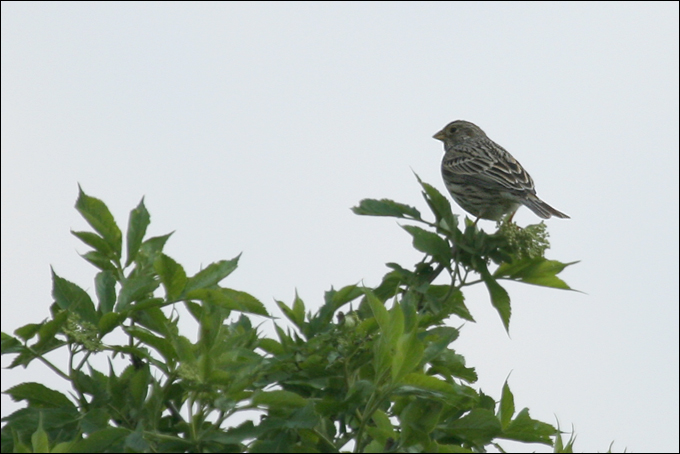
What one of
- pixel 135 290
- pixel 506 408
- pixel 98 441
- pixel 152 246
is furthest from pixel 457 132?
pixel 98 441

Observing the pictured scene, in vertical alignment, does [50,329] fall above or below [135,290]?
below

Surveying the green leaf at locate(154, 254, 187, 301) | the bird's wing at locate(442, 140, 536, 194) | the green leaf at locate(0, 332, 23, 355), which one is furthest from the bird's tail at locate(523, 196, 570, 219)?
the green leaf at locate(0, 332, 23, 355)

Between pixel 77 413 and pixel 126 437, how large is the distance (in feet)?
1.29

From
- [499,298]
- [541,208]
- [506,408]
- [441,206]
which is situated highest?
[541,208]

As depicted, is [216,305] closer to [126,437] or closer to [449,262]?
[126,437]

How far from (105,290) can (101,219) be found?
0.42 m

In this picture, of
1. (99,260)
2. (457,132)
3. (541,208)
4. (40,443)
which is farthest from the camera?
(457,132)

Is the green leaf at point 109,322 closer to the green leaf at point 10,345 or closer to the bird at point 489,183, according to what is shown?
the green leaf at point 10,345

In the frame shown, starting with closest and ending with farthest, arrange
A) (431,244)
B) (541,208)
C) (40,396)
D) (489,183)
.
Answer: (40,396)
(431,244)
(541,208)
(489,183)

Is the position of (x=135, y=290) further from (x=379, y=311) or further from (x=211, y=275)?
(x=379, y=311)

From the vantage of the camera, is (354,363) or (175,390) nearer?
(175,390)

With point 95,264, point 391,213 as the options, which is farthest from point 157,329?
point 391,213

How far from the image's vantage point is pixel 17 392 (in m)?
3.69

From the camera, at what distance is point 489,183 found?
9.28m
